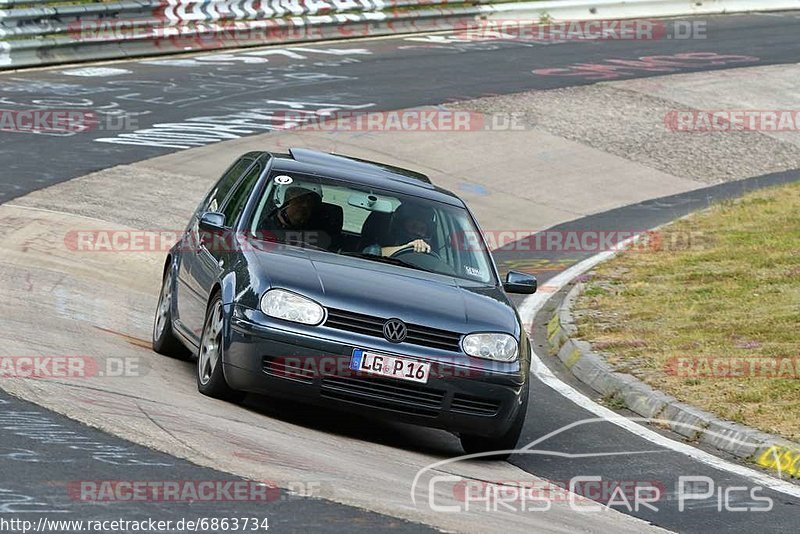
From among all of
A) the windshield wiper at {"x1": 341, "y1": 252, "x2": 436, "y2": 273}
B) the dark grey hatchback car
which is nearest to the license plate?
the dark grey hatchback car

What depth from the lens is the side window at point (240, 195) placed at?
10.1 m

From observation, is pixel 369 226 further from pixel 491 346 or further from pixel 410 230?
pixel 491 346

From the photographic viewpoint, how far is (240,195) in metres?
10.3

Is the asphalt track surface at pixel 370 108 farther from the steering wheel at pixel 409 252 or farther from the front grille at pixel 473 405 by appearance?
the steering wheel at pixel 409 252

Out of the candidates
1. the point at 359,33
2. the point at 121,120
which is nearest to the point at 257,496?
the point at 121,120

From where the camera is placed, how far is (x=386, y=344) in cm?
844

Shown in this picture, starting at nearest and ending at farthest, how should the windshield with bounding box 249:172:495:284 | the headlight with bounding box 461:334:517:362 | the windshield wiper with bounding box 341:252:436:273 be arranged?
1. the headlight with bounding box 461:334:517:362
2. the windshield wiper with bounding box 341:252:436:273
3. the windshield with bounding box 249:172:495:284

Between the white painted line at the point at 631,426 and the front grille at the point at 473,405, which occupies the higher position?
the front grille at the point at 473,405

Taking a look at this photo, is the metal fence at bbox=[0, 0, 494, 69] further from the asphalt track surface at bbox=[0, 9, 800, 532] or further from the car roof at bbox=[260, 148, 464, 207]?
the car roof at bbox=[260, 148, 464, 207]

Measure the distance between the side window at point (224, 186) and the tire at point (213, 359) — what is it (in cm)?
172

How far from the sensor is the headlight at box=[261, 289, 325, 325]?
27.7 feet

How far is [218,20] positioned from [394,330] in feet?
65.2

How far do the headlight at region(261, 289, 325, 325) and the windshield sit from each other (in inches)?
39.0

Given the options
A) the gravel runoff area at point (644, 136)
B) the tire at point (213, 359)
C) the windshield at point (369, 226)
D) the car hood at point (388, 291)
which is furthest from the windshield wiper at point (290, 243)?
the gravel runoff area at point (644, 136)
